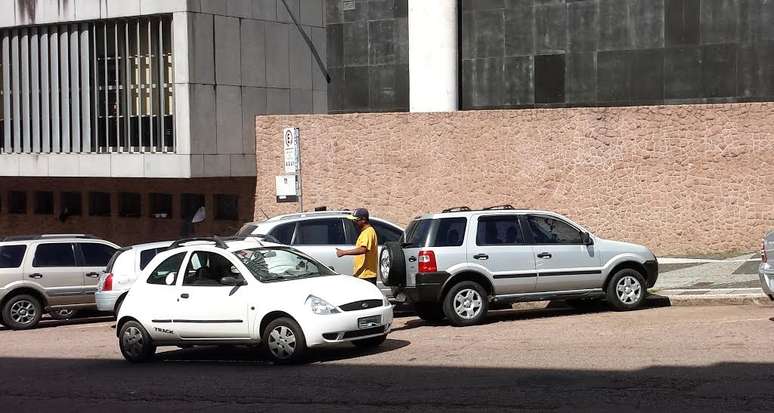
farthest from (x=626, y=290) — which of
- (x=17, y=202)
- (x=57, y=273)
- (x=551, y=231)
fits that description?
(x=17, y=202)

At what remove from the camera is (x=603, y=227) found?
26734mm

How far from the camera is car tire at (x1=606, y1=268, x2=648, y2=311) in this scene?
60.1 feet

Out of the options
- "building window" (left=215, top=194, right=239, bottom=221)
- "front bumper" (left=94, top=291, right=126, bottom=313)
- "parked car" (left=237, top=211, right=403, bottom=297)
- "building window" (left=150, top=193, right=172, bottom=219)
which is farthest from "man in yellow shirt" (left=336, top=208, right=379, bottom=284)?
"building window" (left=150, top=193, right=172, bottom=219)

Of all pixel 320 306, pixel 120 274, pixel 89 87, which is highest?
pixel 89 87

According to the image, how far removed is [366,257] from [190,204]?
17292 mm

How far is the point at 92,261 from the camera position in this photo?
73.7 feet

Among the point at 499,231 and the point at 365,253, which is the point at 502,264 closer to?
the point at 499,231

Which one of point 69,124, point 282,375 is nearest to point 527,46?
point 69,124

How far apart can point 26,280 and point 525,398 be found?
43.2ft

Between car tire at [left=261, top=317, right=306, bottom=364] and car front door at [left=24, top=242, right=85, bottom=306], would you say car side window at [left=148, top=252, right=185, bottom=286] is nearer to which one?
car tire at [left=261, top=317, right=306, bottom=364]

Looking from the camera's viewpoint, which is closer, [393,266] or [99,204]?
[393,266]

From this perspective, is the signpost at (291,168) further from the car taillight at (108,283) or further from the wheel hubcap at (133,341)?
the wheel hubcap at (133,341)

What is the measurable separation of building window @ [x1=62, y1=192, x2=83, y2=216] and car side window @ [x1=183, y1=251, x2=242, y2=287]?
21.9 meters

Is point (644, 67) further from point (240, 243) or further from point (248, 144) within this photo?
point (240, 243)
